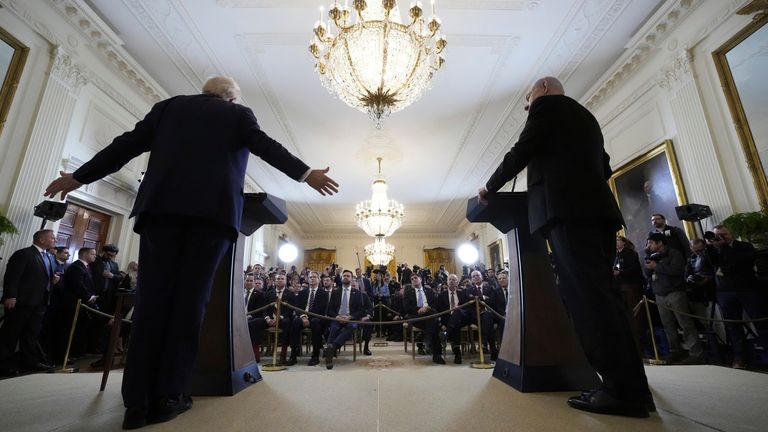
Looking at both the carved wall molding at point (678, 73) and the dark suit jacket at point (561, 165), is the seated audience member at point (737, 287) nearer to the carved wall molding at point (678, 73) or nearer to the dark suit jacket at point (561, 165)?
the carved wall molding at point (678, 73)

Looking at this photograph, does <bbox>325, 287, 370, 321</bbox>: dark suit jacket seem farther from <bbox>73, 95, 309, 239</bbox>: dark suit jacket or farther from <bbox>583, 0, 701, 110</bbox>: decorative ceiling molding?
<bbox>583, 0, 701, 110</bbox>: decorative ceiling molding

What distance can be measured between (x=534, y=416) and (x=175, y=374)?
131cm

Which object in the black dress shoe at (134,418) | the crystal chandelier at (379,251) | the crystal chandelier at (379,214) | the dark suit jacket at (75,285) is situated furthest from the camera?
the crystal chandelier at (379,251)

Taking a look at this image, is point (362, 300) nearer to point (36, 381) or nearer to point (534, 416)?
point (36, 381)

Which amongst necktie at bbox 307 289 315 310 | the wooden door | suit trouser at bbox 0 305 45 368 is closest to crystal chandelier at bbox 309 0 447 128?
necktie at bbox 307 289 315 310

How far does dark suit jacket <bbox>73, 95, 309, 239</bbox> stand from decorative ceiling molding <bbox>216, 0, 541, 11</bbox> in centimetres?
355

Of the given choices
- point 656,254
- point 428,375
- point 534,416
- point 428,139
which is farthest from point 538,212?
point 428,139

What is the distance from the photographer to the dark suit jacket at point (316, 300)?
5359mm

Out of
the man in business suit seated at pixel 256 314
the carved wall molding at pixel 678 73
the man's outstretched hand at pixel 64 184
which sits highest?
the carved wall molding at pixel 678 73

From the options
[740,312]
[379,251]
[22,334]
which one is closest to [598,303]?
[740,312]

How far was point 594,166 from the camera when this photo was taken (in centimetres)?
149

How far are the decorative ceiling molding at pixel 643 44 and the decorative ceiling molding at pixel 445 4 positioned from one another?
5.33 feet

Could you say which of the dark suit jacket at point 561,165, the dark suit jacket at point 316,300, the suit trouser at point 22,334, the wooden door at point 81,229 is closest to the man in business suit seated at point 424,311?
the dark suit jacket at point 316,300

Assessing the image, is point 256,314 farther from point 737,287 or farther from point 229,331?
point 737,287
